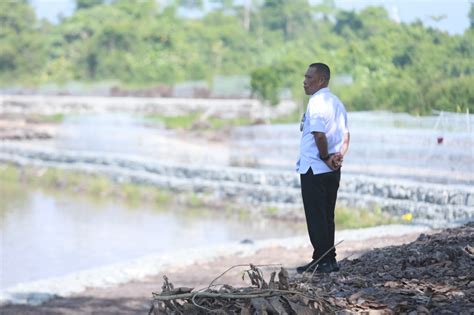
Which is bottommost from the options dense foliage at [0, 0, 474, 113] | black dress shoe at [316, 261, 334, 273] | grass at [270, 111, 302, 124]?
black dress shoe at [316, 261, 334, 273]

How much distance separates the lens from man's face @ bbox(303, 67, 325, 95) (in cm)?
603

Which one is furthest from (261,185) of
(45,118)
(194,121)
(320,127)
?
(45,118)

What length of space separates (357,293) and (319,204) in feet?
5.02

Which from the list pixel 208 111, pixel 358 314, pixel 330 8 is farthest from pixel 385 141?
pixel 330 8

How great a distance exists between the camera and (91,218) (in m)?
15.3

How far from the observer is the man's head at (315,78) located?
6.03m

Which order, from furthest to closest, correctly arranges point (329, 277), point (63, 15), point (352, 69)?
point (63, 15)
point (352, 69)
point (329, 277)

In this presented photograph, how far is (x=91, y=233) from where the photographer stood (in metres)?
13.6

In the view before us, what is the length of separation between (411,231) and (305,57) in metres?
16.8

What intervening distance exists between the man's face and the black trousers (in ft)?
1.70

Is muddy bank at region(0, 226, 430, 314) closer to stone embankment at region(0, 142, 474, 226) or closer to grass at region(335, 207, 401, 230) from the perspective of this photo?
stone embankment at region(0, 142, 474, 226)

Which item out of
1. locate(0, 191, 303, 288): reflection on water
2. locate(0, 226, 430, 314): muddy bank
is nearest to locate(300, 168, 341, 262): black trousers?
locate(0, 226, 430, 314): muddy bank

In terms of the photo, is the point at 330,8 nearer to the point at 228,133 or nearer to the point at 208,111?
the point at 208,111

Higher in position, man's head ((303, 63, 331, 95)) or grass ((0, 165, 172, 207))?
man's head ((303, 63, 331, 95))
